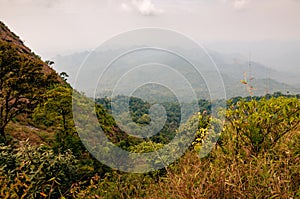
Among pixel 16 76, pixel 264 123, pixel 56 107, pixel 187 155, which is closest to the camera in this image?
pixel 264 123

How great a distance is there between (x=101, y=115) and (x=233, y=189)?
1174cm

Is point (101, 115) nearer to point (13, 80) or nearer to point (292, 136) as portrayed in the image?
point (13, 80)

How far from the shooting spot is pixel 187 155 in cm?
526

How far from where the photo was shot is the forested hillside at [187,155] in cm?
290

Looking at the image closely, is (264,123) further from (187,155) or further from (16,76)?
(16,76)

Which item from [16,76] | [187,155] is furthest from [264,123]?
[16,76]

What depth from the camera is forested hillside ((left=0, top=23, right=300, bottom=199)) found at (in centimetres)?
290

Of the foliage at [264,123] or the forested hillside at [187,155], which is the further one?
the foliage at [264,123]

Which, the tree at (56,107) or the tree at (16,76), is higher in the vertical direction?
the tree at (16,76)

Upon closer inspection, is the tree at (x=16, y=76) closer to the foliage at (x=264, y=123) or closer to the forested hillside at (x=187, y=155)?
the forested hillside at (x=187, y=155)

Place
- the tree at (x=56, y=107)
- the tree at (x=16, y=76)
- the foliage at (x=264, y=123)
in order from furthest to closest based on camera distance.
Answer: the tree at (x=56, y=107) → the tree at (x=16, y=76) → the foliage at (x=264, y=123)

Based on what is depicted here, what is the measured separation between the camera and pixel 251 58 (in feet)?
14.6

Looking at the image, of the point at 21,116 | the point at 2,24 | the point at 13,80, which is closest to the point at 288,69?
the point at 13,80

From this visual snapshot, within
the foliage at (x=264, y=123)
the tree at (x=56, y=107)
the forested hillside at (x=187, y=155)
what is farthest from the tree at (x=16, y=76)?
the foliage at (x=264, y=123)
